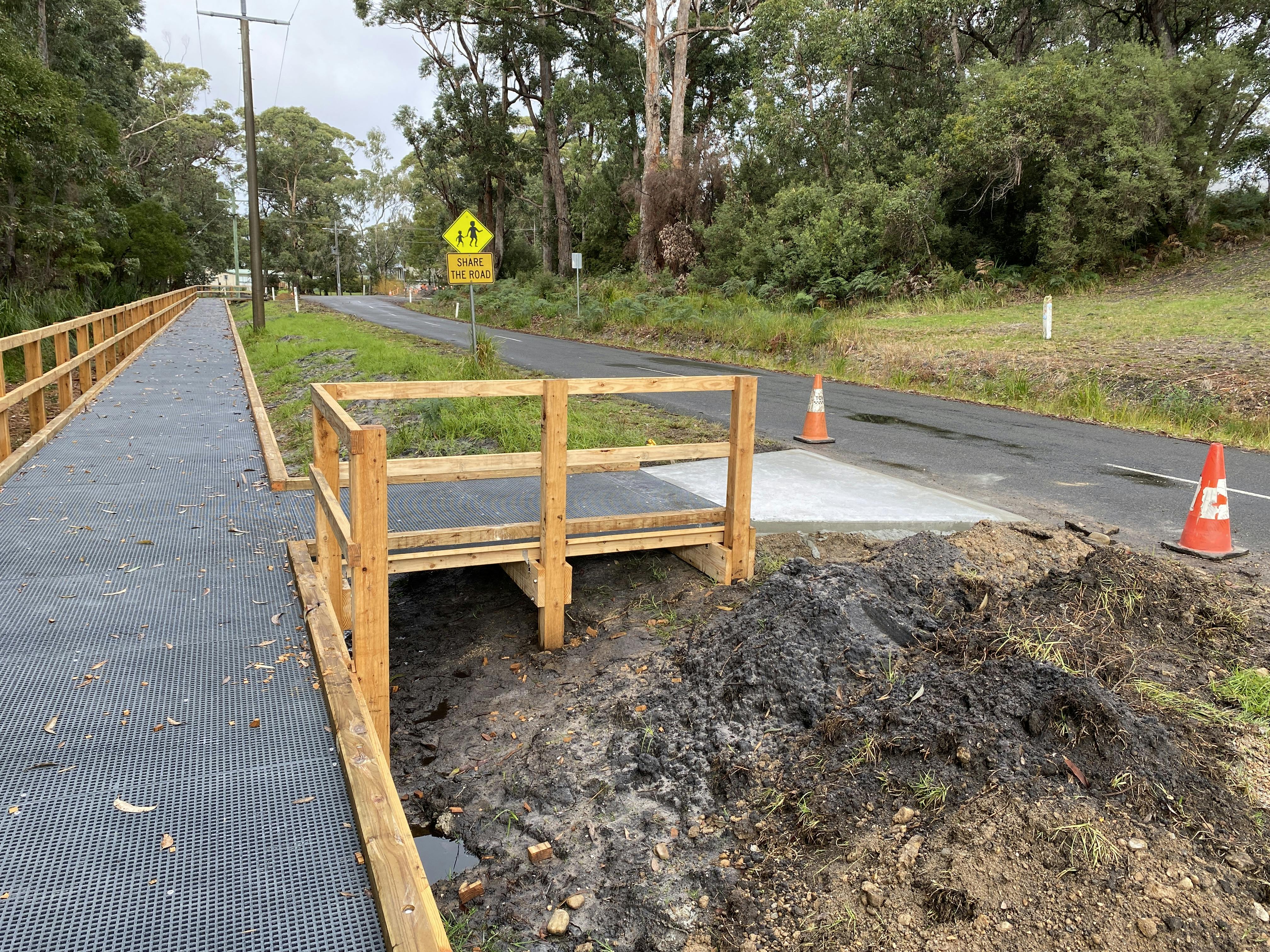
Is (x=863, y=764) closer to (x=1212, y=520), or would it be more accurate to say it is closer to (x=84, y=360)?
(x=1212, y=520)

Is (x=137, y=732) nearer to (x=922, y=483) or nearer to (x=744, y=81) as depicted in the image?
(x=922, y=483)

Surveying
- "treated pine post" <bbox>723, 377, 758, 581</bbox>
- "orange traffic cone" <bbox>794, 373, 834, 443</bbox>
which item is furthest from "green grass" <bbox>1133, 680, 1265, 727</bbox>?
"orange traffic cone" <bbox>794, 373, 834, 443</bbox>

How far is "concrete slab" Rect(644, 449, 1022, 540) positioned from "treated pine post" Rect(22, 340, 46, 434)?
6.43m

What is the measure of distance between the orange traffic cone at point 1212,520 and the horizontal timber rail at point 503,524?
3.35m

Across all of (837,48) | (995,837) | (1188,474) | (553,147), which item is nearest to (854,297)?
(837,48)

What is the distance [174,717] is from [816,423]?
8.06 metres

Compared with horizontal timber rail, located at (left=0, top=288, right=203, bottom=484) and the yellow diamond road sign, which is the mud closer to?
horizontal timber rail, located at (left=0, top=288, right=203, bottom=484)

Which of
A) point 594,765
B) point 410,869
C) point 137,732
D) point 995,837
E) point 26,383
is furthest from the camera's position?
point 26,383

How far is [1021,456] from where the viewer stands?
9.73 metres

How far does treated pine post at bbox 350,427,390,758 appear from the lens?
353 cm

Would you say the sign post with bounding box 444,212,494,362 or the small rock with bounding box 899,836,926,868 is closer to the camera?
the small rock with bounding box 899,836,926,868

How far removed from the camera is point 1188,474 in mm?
8875

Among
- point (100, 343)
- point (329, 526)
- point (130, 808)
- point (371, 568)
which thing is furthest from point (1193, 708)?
point (100, 343)

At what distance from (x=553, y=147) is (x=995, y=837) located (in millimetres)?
42493
